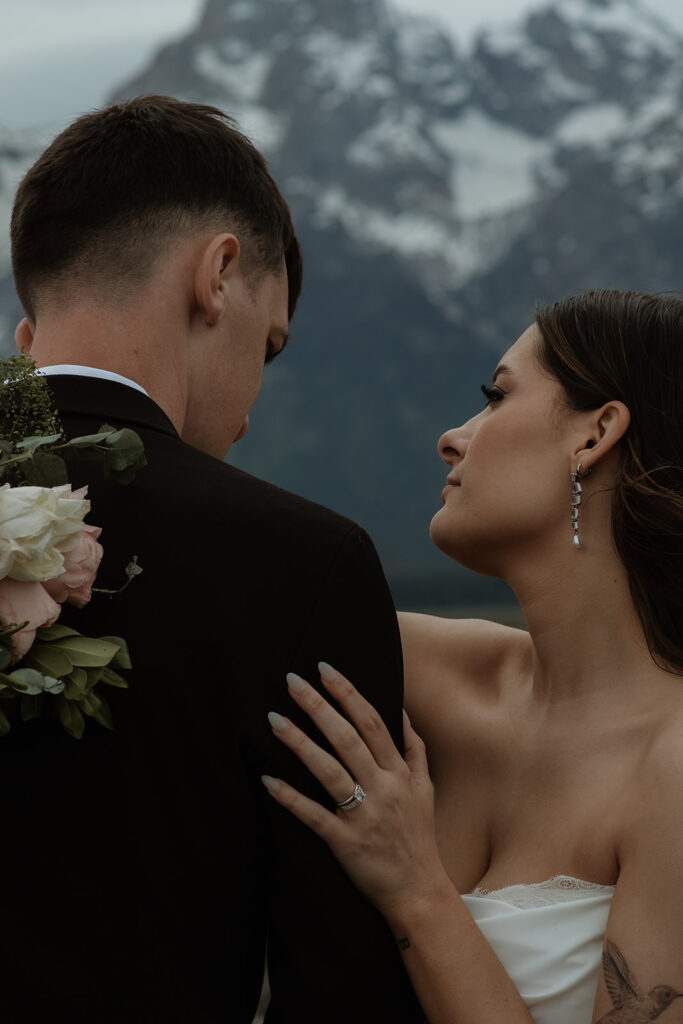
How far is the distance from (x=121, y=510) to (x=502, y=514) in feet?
4.64

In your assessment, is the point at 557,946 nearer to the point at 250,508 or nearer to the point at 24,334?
the point at 250,508

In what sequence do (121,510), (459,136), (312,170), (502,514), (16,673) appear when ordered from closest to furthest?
(16,673), (121,510), (502,514), (312,170), (459,136)

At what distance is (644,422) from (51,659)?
2016mm

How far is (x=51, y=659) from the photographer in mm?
1966

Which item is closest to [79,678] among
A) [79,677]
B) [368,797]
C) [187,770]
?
[79,677]

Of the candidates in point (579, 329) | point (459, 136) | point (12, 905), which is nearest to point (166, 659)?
point (12, 905)

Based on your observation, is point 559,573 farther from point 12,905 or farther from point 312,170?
point 312,170

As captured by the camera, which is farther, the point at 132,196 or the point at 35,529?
the point at 132,196

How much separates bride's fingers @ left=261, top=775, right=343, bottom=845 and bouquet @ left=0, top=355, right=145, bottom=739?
371 millimetres

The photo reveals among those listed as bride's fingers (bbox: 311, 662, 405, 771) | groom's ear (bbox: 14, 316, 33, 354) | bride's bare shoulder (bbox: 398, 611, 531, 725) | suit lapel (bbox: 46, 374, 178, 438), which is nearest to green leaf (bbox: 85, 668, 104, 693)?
bride's fingers (bbox: 311, 662, 405, 771)

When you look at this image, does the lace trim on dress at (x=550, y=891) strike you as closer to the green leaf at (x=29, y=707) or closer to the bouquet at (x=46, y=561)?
the bouquet at (x=46, y=561)

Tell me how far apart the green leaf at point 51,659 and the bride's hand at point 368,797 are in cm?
44

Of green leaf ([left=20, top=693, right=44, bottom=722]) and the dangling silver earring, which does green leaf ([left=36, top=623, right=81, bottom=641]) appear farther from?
the dangling silver earring

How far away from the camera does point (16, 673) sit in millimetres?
1888
